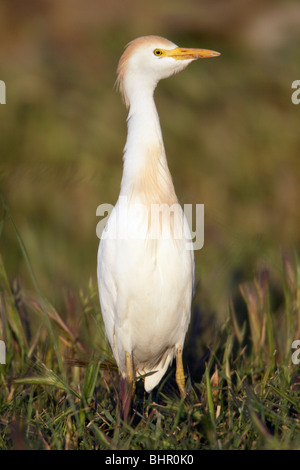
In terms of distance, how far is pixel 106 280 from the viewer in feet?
8.11

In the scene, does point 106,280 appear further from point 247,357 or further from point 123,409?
point 247,357

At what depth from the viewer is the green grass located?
207 cm

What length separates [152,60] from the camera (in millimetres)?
2430

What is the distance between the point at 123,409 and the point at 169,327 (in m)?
0.40

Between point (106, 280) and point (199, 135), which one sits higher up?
point (199, 135)

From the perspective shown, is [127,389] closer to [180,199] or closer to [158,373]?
[158,373]

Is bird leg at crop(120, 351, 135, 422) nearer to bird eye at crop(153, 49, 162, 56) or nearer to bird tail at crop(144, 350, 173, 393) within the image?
bird tail at crop(144, 350, 173, 393)

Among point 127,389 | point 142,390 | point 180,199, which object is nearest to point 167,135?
point 180,199

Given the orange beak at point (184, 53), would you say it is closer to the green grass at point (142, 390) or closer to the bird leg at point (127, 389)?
the green grass at point (142, 390)

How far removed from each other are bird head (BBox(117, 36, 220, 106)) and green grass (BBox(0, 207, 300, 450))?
800 millimetres

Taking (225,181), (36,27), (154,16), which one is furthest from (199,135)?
(36,27)

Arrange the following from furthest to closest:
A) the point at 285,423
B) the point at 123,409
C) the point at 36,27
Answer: the point at 36,27
the point at 123,409
the point at 285,423

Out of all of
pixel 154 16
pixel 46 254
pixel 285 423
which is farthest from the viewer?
pixel 154 16

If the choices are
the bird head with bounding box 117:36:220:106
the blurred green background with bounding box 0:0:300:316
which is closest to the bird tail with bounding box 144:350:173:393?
the bird head with bounding box 117:36:220:106
